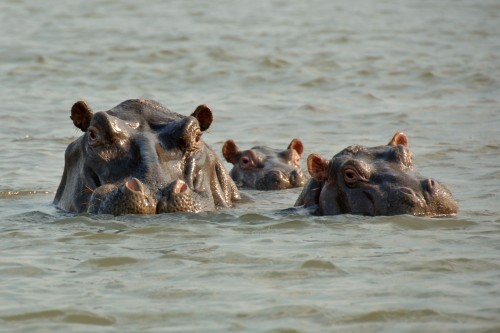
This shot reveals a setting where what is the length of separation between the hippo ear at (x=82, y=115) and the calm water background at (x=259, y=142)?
0.80 meters

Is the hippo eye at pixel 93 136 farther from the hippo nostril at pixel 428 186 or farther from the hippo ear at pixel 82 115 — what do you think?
the hippo nostril at pixel 428 186

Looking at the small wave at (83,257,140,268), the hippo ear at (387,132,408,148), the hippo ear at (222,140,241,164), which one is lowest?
the small wave at (83,257,140,268)

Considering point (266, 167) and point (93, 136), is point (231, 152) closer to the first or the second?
point (266, 167)

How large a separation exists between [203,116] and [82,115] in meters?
1.03

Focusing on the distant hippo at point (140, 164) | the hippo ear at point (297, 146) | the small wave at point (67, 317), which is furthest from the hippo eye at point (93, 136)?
the hippo ear at point (297, 146)

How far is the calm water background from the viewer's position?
7.64 metres

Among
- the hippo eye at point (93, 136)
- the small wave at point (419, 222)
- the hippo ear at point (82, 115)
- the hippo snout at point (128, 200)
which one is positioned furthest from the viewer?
the hippo ear at point (82, 115)

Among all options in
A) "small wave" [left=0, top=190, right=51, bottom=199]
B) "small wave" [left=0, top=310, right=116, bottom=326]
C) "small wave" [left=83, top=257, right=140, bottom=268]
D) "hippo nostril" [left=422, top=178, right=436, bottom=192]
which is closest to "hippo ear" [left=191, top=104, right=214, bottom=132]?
"hippo nostril" [left=422, top=178, right=436, bottom=192]

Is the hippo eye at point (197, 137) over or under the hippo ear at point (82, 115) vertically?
under

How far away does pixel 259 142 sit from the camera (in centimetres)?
1638

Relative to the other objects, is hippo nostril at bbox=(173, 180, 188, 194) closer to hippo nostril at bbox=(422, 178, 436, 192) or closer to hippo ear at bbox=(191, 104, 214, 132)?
hippo ear at bbox=(191, 104, 214, 132)

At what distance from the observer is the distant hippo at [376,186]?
9.95m

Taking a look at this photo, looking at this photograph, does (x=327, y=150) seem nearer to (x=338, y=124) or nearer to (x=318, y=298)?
(x=338, y=124)

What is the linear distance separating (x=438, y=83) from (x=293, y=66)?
3.13 metres
